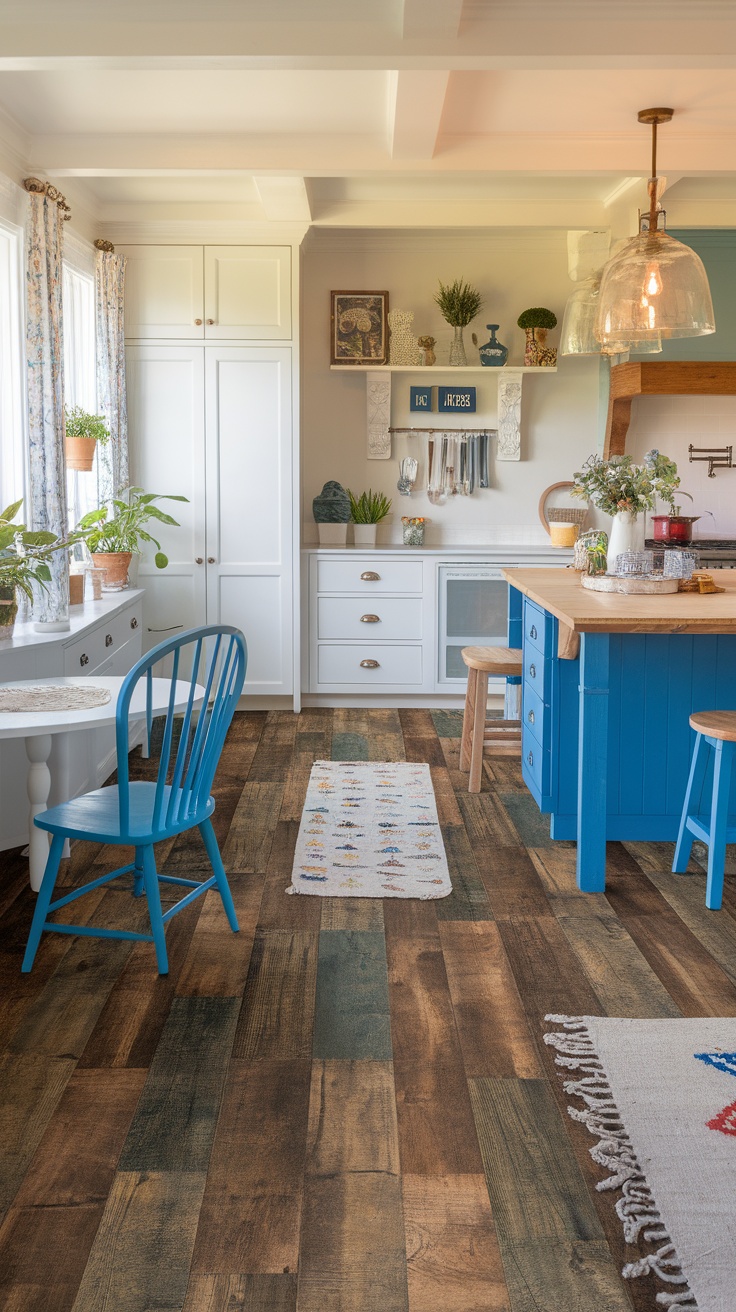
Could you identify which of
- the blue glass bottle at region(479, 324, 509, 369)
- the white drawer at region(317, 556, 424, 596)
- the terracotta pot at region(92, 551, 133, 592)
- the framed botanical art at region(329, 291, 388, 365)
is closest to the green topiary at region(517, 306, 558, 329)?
the blue glass bottle at region(479, 324, 509, 369)

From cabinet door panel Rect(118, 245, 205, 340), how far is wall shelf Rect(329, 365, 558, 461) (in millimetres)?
910

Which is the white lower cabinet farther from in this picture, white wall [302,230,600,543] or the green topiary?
the green topiary

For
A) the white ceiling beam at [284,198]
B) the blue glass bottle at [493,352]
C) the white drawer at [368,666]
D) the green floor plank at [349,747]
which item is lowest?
the green floor plank at [349,747]

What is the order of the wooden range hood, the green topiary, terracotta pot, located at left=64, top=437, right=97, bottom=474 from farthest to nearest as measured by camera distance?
1. the green topiary
2. the wooden range hood
3. terracotta pot, located at left=64, top=437, right=97, bottom=474

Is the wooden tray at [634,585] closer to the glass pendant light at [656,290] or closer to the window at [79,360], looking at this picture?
the glass pendant light at [656,290]

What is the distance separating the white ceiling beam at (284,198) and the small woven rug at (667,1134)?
12.0ft

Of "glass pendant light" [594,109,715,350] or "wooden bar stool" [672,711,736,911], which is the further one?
"glass pendant light" [594,109,715,350]

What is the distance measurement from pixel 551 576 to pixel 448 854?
1321 mm

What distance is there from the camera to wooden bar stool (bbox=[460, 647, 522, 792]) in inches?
178

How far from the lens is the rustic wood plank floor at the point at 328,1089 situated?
1.75 m

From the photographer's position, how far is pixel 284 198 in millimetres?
5168

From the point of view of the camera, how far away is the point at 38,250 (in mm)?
4230

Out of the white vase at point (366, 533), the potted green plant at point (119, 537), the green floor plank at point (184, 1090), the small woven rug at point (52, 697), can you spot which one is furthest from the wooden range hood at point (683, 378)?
the green floor plank at point (184, 1090)

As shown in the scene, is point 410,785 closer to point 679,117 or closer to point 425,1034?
point 425,1034
